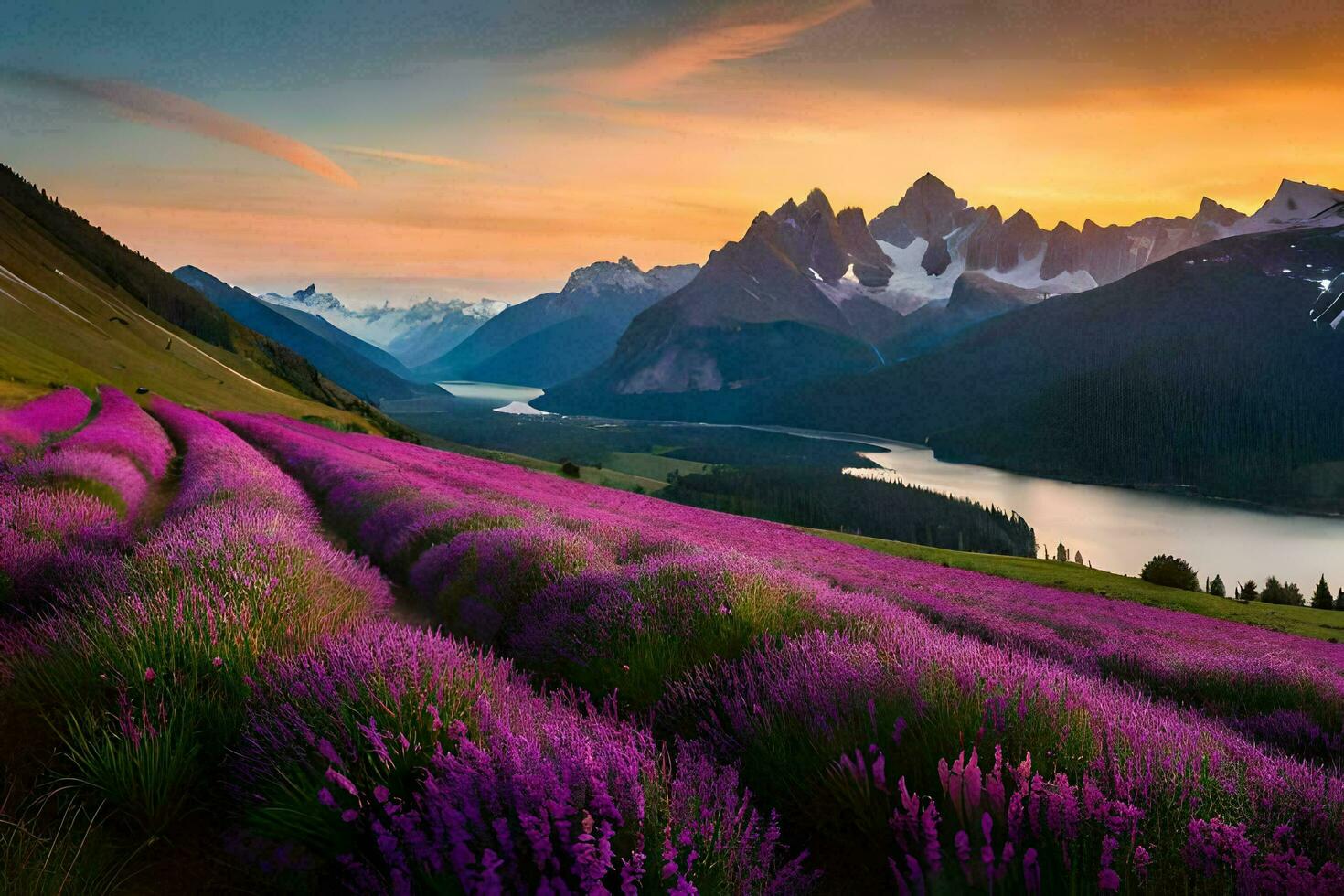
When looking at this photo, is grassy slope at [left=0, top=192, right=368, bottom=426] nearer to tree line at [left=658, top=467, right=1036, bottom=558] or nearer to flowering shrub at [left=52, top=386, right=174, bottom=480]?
flowering shrub at [left=52, top=386, right=174, bottom=480]

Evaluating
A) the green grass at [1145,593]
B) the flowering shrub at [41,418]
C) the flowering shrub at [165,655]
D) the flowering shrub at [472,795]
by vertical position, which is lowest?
the flowering shrub at [41,418]

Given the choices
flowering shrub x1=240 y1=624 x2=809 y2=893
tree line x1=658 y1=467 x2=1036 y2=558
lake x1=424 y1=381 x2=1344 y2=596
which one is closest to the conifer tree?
lake x1=424 y1=381 x2=1344 y2=596

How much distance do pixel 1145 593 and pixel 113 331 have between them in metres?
116

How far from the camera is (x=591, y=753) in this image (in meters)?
3.16

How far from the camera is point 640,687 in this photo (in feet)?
19.7

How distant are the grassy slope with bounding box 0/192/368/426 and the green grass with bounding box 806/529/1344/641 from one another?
51081 millimetres

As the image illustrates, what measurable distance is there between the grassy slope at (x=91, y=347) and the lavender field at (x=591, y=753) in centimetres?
3790

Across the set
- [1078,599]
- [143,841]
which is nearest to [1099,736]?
[143,841]

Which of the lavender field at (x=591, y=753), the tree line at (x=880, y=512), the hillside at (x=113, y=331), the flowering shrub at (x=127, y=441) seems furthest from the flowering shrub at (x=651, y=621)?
the tree line at (x=880, y=512)

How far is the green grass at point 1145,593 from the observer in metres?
31.6

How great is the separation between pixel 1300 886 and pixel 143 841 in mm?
5105

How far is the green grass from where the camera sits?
1243 inches

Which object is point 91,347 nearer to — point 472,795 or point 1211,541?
point 472,795

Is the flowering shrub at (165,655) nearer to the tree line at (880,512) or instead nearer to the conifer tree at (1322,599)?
the conifer tree at (1322,599)
